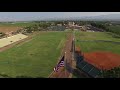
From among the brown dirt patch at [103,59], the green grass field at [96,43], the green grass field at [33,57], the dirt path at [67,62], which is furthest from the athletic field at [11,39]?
the brown dirt patch at [103,59]

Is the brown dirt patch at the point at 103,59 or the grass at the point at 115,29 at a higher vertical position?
the grass at the point at 115,29

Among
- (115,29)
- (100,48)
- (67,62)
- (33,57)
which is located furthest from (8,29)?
(115,29)

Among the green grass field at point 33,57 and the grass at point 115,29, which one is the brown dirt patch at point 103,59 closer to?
the grass at point 115,29

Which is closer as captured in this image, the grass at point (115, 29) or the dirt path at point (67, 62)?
the dirt path at point (67, 62)

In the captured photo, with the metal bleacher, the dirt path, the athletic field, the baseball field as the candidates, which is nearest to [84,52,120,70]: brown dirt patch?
the baseball field

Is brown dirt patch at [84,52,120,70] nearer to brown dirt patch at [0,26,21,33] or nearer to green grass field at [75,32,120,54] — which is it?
green grass field at [75,32,120,54]

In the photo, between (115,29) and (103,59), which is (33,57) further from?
(115,29)
